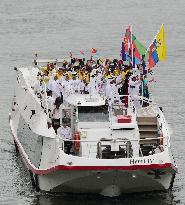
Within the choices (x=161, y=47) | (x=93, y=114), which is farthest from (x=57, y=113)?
(x=161, y=47)

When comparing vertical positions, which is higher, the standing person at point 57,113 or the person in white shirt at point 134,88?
the person in white shirt at point 134,88

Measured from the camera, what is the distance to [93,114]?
5256 cm

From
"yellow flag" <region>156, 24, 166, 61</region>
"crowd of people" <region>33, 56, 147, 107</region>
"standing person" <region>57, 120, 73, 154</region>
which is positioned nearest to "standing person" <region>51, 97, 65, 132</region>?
"crowd of people" <region>33, 56, 147, 107</region>

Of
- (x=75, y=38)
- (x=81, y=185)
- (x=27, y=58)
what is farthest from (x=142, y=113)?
(x=75, y=38)

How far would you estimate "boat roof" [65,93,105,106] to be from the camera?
52562mm

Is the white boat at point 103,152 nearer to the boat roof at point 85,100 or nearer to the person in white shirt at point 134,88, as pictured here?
the boat roof at point 85,100

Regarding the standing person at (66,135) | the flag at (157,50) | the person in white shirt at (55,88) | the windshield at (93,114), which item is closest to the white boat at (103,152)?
the windshield at (93,114)

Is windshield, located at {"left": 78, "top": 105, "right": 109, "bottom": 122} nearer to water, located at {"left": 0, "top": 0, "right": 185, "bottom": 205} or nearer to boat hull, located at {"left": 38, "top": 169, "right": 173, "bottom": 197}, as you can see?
boat hull, located at {"left": 38, "top": 169, "right": 173, "bottom": 197}

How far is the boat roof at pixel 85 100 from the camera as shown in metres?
52.6

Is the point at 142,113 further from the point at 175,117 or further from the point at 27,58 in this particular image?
the point at 27,58

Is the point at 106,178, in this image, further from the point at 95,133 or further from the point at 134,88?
the point at 134,88

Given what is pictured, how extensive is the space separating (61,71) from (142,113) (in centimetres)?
561

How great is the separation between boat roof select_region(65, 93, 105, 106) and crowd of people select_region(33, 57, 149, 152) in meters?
0.57

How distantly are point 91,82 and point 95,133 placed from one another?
4.74m
